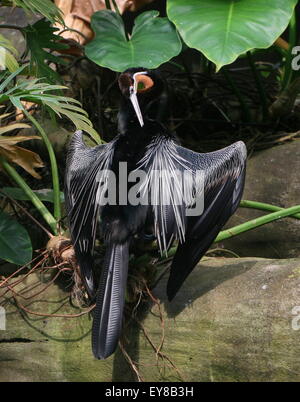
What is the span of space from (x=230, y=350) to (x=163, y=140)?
28.2 inches

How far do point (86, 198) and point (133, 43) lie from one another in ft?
3.01

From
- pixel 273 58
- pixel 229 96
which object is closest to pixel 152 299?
pixel 229 96

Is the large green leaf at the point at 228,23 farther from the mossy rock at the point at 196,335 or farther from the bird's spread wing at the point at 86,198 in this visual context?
the mossy rock at the point at 196,335


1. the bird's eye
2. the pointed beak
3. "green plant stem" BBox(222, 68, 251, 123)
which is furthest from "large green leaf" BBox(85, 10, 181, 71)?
"green plant stem" BBox(222, 68, 251, 123)

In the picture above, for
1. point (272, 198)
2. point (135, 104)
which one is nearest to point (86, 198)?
point (135, 104)

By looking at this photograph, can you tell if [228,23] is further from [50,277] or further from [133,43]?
[50,277]

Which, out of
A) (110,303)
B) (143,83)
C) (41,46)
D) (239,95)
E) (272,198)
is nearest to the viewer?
(110,303)

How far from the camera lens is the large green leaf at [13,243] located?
256 centimetres

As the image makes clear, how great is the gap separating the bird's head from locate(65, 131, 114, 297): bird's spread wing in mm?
168

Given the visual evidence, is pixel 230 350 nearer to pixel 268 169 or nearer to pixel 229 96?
pixel 268 169

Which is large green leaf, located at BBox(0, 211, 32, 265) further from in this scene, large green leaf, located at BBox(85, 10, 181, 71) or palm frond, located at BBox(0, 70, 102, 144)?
large green leaf, located at BBox(85, 10, 181, 71)

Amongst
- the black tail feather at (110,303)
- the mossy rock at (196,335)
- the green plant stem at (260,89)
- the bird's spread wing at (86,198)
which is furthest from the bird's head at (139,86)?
the green plant stem at (260,89)

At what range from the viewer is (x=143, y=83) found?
8.15 ft

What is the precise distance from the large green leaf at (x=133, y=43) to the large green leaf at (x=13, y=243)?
712mm
